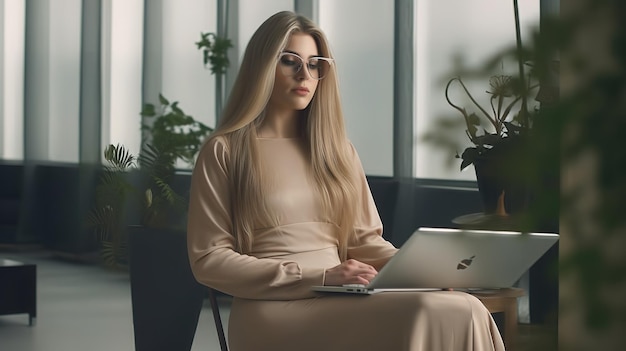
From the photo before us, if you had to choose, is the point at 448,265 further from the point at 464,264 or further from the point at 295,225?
the point at 295,225

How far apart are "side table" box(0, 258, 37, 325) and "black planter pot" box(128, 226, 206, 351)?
162 cm

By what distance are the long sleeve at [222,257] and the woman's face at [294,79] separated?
230 millimetres

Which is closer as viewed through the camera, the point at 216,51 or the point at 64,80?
the point at 64,80

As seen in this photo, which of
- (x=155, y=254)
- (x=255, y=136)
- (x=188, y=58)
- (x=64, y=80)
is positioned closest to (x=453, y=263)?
(x=255, y=136)

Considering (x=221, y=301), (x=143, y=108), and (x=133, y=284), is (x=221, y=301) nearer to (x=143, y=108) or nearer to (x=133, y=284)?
(x=143, y=108)

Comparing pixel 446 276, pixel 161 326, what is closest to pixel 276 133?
pixel 446 276

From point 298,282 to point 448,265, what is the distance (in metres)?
0.38

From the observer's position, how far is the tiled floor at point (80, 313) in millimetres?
5219

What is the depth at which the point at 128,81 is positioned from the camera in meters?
6.57

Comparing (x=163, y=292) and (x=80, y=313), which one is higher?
(x=163, y=292)

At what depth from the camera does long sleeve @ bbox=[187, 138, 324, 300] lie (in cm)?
250

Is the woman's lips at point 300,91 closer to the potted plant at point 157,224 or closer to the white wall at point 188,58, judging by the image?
the potted plant at point 157,224

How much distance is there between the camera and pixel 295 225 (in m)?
2.73

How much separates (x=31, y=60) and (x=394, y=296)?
4.14 meters
